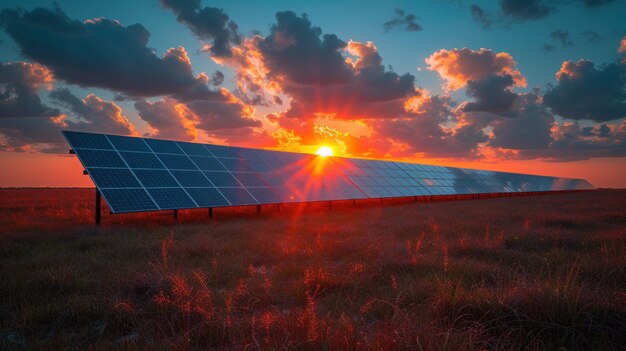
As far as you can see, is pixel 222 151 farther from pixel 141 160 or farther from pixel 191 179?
pixel 141 160

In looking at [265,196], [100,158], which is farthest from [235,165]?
[100,158]

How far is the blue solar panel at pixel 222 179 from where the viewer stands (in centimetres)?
1761

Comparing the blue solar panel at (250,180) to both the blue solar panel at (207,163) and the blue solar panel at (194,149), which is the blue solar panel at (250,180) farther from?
the blue solar panel at (194,149)

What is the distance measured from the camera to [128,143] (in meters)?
17.3

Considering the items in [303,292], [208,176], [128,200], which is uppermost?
[208,176]

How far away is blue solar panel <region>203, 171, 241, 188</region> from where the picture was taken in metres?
17.6

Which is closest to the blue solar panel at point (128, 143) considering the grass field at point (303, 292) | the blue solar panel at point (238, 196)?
the blue solar panel at point (238, 196)

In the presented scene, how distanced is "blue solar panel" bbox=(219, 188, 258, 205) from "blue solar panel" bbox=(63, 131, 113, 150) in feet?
18.5

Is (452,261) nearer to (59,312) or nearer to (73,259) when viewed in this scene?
(59,312)

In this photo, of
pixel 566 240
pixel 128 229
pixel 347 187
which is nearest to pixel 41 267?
pixel 128 229

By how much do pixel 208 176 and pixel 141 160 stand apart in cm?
319

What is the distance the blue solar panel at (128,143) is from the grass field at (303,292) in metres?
6.00

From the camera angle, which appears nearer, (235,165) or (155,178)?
(155,178)

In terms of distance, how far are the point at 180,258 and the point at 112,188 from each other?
6.85m
